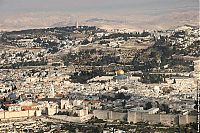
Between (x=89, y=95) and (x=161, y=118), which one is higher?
(x=161, y=118)

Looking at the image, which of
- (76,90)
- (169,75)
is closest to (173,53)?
(169,75)

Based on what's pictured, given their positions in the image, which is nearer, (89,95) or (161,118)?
(161,118)

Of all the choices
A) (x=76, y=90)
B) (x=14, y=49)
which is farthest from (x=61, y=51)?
(x=76, y=90)

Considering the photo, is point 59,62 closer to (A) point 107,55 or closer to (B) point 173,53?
(A) point 107,55

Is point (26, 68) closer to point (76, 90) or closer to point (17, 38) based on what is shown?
point (76, 90)

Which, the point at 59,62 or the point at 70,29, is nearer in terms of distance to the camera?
the point at 59,62

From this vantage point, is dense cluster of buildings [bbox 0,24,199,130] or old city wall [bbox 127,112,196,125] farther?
dense cluster of buildings [bbox 0,24,199,130]

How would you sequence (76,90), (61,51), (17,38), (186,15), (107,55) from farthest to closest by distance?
(186,15), (17,38), (61,51), (107,55), (76,90)

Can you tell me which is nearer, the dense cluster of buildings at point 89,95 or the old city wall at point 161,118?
the old city wall at point 161,118

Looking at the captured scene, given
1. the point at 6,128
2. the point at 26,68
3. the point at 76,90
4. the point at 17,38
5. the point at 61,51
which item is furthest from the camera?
the point at 17,38
